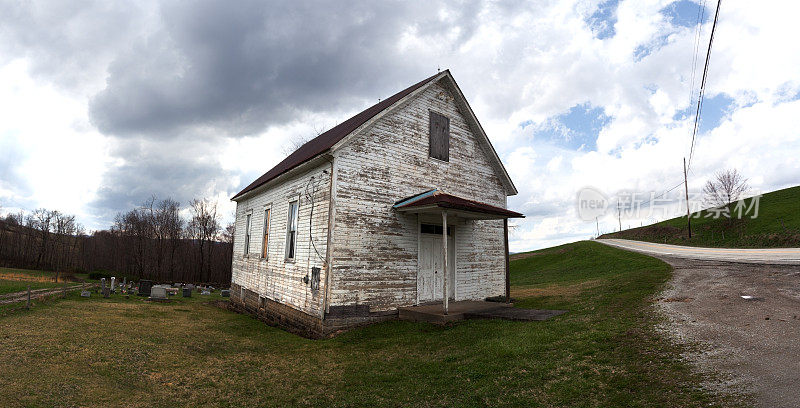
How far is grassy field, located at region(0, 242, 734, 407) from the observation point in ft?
17.5

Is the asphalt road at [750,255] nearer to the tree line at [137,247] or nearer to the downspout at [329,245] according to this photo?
the downspout at [329,245]

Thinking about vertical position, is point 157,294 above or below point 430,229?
below

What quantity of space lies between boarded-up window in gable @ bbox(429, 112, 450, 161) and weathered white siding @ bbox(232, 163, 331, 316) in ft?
13.2

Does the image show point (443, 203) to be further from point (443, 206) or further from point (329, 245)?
point (329, 245)

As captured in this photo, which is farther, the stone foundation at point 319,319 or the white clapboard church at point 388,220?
the white clapboard church at point 388,220

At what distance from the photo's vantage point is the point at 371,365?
7855 millimetres

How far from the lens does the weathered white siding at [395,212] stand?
11008 millimetres

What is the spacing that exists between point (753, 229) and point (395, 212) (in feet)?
139

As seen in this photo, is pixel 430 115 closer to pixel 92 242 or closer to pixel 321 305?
pixel 321 305

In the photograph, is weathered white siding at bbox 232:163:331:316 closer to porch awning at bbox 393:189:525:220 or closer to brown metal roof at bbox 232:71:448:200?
brown metal roof at bbox 232:71:448:200

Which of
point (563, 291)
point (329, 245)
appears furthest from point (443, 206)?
point (563, 291)

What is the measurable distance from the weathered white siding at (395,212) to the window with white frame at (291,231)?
118 inches

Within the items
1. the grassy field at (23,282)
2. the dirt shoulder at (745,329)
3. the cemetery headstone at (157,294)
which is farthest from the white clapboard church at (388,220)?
the grassy field at (23,282)

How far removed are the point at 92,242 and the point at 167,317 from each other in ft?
188
